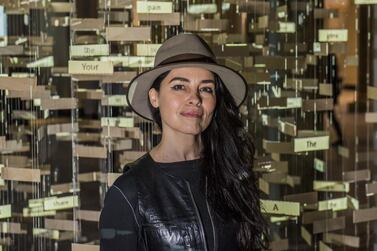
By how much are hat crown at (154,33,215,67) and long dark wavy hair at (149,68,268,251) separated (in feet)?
0.13

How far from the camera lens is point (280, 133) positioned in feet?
10.9

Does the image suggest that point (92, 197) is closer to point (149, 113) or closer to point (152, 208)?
point (149, 113)

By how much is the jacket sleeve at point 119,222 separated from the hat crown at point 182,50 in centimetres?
33

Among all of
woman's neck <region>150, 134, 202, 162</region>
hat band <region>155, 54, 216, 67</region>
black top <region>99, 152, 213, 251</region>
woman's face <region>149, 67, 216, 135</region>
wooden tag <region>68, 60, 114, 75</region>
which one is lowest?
black top <region>99, 152, 213, 251</region>

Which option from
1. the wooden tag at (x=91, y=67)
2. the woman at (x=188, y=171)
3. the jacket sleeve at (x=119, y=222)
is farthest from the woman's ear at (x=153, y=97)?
the wooden tag at (x=91, y=67)

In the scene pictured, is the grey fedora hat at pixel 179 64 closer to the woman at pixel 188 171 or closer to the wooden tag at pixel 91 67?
the woman at pixel 188 171

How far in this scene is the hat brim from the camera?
1.55 meters

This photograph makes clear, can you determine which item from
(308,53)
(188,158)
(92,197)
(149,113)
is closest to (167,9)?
(308,53)

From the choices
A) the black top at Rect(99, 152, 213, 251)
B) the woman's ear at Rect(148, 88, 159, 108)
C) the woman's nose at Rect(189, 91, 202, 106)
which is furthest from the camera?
the woman's ear at Rect(148, 88, 159, 108)

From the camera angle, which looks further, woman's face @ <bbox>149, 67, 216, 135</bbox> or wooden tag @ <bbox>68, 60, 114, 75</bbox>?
wooden tag @ <bbox>68, 60, 114, 75</bbox>

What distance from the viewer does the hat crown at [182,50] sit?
5.08 feet

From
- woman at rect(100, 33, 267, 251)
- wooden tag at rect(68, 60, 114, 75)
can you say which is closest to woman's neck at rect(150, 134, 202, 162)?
woman at rect(100, 33, 267, 251)

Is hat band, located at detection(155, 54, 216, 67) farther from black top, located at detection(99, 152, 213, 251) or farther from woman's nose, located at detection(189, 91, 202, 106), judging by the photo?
black top, located at detection(99, 152, 213, 251)

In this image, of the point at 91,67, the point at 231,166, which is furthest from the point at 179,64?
the point at 91,67
